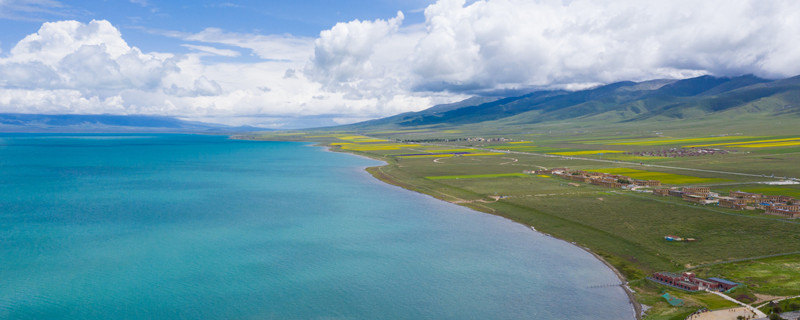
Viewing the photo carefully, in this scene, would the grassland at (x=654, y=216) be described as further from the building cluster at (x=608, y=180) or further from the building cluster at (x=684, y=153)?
the building cluster at (x=684, y=153)

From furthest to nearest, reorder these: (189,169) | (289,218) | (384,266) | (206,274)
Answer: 1. (189,169)
2. (289,218)
3. (384,266)
4. (206,274)

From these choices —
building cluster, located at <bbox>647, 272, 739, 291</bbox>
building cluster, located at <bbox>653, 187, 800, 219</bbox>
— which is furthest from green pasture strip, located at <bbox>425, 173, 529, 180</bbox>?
building cluster, located at <bbox>647, 272, 739, 291</bbox>

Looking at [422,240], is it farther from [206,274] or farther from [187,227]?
[187,227]

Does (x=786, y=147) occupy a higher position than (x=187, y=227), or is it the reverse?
(x=786, y=147)

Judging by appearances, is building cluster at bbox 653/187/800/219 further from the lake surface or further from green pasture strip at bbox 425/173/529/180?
green pasture strip at bbox 425/173/529/180

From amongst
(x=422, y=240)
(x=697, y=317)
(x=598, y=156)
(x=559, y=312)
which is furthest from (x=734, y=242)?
(x=598, y=156)

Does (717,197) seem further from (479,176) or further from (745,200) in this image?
(479,176)

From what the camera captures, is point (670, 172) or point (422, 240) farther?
point (670, 172)
